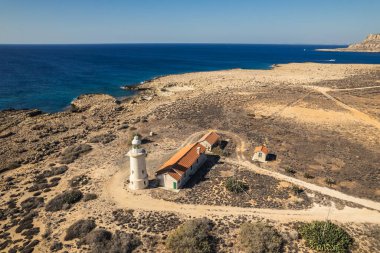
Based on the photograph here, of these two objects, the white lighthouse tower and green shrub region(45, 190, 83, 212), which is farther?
the white lighthouse tower

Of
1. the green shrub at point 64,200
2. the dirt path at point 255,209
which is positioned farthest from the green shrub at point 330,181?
the green shrub at point 64,200

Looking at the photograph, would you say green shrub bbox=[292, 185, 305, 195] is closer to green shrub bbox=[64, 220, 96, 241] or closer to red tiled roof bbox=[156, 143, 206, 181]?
red tiled roof bbox=[156, 143, 206, 181]

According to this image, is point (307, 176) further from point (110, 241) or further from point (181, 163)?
point (110, 241)

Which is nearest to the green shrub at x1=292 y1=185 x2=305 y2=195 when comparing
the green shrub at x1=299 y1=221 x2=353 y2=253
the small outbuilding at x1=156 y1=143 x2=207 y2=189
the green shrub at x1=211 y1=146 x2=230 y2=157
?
the green shrub at x1=299 y1=221 x2=353 y2=253

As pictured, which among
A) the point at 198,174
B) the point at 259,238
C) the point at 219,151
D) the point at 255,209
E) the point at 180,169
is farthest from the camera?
the point at 219,151

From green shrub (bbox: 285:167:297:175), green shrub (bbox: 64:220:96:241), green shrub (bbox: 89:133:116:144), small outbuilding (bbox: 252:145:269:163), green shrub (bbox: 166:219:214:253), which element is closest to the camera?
green shrub (bbox: 166:219:214:253)

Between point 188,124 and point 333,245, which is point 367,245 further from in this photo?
point 188,124

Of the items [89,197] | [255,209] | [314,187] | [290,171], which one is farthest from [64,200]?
[314,187]
